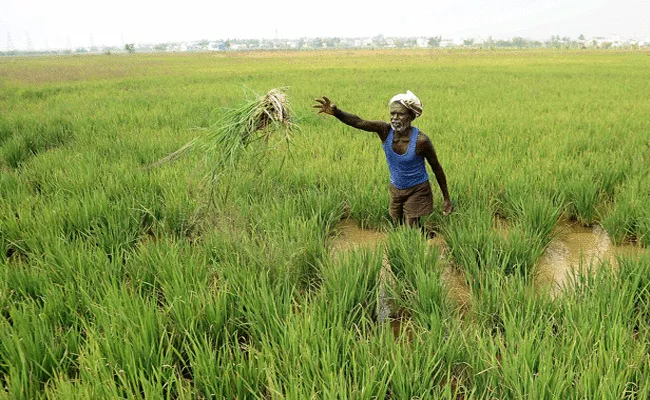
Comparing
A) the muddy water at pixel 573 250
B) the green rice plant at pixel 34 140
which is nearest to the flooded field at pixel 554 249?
the muddy water at pixel 573 250

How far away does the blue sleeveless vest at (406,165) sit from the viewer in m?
2.34

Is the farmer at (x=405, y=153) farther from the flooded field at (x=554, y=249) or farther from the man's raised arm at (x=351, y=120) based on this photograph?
the flooded field at (x=554, y=249)

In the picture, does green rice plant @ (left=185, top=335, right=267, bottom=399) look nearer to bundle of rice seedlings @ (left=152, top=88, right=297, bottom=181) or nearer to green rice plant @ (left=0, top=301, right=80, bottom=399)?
green rice plant @ (left=0, top=301, right=80, bottom=399)

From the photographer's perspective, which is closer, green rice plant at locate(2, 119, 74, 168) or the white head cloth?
the white head cloth

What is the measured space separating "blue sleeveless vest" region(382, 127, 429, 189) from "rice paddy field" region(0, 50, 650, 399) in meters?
0.33

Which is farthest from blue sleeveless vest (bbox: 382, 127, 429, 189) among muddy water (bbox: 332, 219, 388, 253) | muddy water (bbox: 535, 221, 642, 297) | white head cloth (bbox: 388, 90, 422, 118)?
muddy water (bbox: 535, 221, 642, 297)

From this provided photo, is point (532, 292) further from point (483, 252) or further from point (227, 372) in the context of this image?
point (227, 372)

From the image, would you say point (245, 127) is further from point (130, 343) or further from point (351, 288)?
point (130, 343)

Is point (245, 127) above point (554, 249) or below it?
above

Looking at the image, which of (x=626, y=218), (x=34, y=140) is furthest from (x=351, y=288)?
(x=34, y=140)

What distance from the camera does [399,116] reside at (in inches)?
87.4

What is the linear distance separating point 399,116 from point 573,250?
1445 mm

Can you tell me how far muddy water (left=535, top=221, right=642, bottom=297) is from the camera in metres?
2.31

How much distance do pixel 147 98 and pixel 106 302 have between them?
8.49 metres
